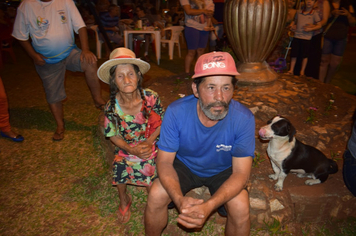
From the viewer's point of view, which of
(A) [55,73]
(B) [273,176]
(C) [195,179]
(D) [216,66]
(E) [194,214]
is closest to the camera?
(E) [194,214]

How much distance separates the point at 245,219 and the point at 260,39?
3.06m

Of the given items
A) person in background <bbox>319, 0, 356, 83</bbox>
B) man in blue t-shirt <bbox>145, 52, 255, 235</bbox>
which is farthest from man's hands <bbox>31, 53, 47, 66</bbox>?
person in background <bbox>319, 0, 356, 83</bbox>

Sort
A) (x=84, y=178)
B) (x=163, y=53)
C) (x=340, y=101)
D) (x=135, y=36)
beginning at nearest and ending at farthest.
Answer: (x=84, y=178), (x=340, y=101), (x=135, y=36), (x=163, y=53)

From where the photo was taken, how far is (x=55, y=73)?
3717mm

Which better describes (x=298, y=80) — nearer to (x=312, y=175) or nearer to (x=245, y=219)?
(x=312, y=175)

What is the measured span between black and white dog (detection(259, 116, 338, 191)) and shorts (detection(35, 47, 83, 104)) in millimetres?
2789

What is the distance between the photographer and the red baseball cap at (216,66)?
1.86 meters

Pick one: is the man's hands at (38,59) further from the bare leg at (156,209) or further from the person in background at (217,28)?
the person in background at (217,28)

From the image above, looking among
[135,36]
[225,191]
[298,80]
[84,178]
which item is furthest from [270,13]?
[135,36]

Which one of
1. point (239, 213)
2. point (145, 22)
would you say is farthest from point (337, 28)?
point (145, 22)

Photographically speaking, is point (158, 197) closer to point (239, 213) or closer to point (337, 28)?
point (239, 213)

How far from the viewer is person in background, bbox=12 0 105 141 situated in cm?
336

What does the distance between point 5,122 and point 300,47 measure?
18.6 feet

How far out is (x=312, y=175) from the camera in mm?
2672
